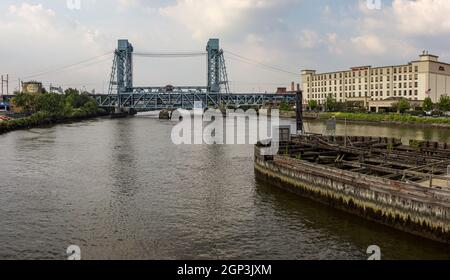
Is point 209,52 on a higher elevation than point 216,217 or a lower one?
higher

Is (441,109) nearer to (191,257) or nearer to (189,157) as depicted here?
(189,157)

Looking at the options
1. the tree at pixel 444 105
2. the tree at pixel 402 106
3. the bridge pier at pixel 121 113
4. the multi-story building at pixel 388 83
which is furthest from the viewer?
the bridge pier at pixel 121 113

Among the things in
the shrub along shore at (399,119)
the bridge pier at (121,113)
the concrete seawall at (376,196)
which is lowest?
the concrete seawall at (376,196)

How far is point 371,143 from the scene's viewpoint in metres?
45.3

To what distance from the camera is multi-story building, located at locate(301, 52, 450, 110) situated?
140125 millimetres

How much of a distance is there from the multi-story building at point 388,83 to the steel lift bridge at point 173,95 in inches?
772

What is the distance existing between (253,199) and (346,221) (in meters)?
7.40

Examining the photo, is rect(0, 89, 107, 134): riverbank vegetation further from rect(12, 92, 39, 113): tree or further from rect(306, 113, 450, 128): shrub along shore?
rect(306, 113, 450, 128): shrub along shore

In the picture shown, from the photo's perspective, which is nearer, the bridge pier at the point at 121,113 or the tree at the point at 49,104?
the tree at the point at 49,104

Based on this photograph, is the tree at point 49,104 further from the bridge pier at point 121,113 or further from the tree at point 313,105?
the tree at point 313,105

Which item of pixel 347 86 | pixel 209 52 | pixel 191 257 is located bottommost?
pixel 191 257

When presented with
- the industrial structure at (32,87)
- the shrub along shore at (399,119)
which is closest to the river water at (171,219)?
the shrub along shore at (399,119)

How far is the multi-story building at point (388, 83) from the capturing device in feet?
460
